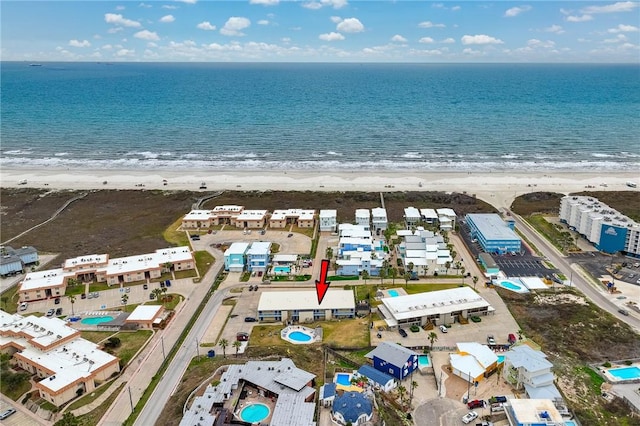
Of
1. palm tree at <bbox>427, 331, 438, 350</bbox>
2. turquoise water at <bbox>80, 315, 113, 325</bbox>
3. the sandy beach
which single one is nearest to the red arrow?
palm tree at <bbox>427, 331, 438, 350</bbox>

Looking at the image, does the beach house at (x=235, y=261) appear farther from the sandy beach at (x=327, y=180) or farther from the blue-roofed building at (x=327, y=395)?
the sandy beach at (x=327, y=180)

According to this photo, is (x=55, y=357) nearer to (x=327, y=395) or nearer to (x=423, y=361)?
(x=327, y=395)

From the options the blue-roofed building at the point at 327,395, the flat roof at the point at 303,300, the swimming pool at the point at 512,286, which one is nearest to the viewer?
the blue-roofed building at the point at 327,395

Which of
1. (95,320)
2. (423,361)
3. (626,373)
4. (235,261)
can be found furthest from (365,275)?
(95,320)

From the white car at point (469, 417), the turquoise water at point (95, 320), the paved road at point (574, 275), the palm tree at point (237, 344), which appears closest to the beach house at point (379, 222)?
the paved road at point (574, 275)

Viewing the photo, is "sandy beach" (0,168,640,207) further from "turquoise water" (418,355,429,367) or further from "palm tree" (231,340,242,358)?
"palm tree" (231,340,242,358)

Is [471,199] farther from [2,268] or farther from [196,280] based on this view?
[2,268]
